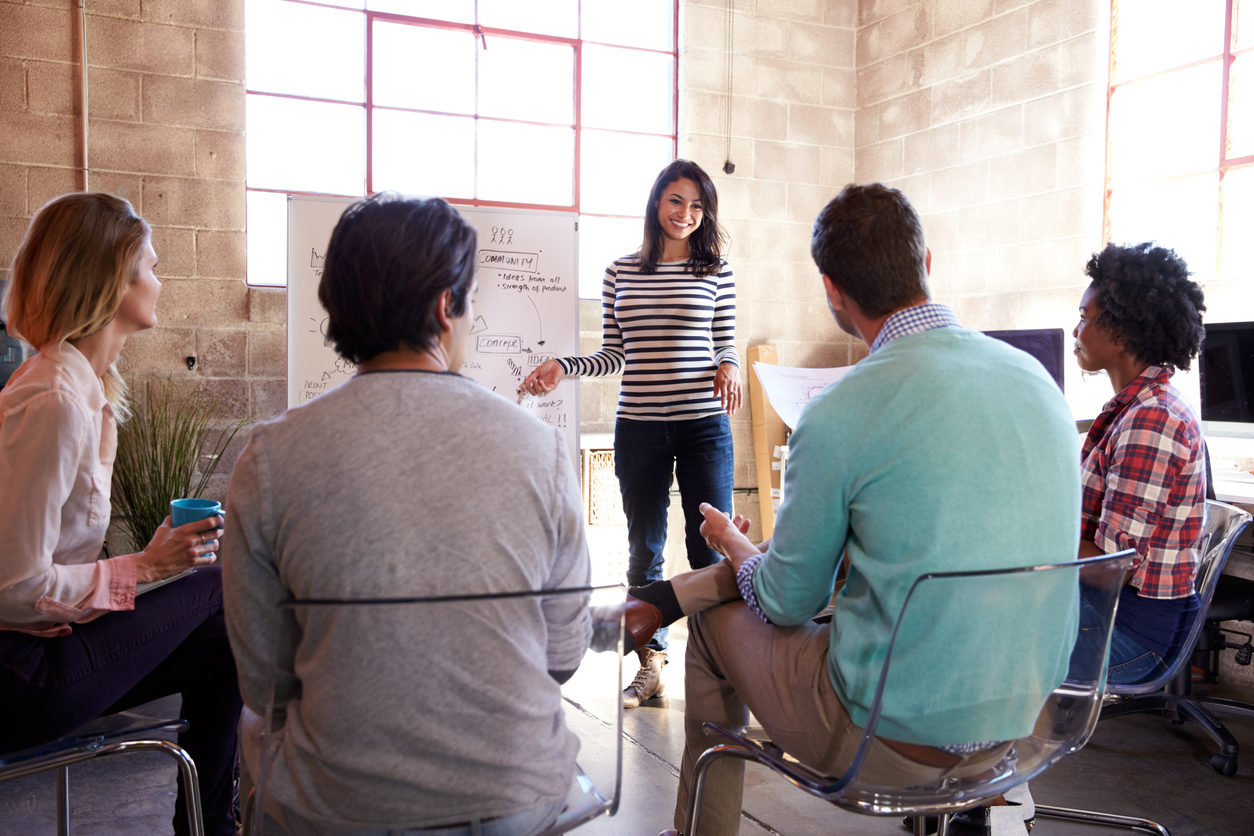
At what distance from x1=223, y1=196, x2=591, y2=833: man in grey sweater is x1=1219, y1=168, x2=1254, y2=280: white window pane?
3.34 metres

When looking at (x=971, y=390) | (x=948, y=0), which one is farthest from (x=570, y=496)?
(x=948, y=0)

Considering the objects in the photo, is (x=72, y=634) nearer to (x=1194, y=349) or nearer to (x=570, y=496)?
(x=570, y=496)

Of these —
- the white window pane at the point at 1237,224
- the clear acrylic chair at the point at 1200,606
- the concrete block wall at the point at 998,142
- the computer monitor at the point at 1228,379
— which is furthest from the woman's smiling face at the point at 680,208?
the white window pane at the point at 1237,224

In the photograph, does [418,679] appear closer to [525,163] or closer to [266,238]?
[266,238]

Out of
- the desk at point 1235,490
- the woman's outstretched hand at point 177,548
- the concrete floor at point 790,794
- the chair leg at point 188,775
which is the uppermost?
the woman's outstretched hand at point 177,548

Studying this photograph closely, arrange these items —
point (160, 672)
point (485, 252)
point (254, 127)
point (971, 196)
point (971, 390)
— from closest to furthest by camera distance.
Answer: point (971, 390), point (160, 672), point (485, 252), point (254, 127), point (971, 196)

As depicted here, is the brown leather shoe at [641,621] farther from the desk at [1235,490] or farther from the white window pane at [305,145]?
the white window pane at [305,145]

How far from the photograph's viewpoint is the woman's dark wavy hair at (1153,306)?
208cm

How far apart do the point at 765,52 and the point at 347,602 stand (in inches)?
180

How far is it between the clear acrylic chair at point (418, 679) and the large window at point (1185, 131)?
3289mm

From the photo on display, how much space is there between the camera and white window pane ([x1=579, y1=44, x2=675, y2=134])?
4695mm

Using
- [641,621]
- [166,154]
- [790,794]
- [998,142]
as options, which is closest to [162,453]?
[166,154]

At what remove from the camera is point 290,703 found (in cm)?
104

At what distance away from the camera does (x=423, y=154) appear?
4.36 m
